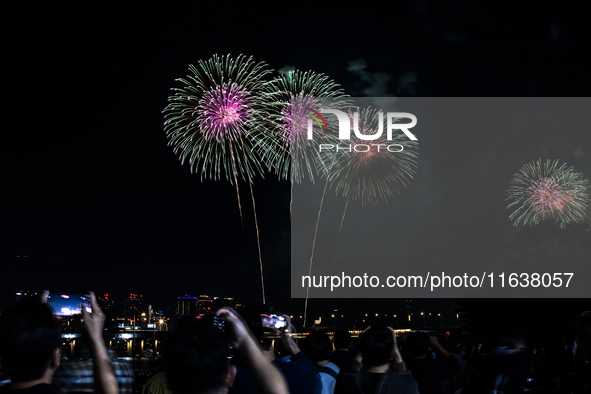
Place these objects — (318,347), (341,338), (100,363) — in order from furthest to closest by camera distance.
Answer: (341,338), (318,347), (100,363)

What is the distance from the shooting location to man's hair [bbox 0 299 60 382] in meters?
2.58

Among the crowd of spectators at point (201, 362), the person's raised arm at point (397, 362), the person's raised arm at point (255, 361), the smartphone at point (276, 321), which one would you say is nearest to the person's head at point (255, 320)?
the crowd of spectators at point (201, 362)

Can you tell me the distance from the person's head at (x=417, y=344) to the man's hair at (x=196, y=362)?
491 centimetres

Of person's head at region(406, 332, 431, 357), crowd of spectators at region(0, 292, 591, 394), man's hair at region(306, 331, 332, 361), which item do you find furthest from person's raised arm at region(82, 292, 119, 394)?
person's head at region(406, 332, 431, 357)

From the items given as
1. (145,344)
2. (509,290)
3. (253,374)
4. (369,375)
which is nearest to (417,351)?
(369,375)

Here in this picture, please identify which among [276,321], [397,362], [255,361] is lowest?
[397,362]

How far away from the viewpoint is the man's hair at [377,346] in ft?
14.7

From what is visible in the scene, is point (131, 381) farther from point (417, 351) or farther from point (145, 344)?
point (145, 344)

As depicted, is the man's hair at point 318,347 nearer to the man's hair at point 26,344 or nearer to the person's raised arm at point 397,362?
the person's raised arm at point 397,362

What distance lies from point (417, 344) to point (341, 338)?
96cm

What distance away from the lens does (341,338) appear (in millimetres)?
7000

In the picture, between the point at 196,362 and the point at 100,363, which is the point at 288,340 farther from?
the point at 196,362

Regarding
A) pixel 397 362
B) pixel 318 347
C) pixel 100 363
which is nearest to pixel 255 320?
pixel 397 362

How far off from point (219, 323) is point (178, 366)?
250 mm
